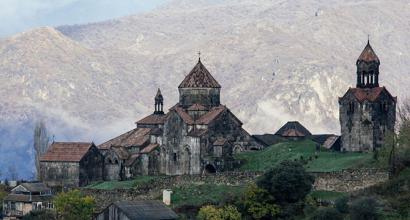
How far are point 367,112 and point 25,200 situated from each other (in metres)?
33.0

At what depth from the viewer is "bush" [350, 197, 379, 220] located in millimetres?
97812

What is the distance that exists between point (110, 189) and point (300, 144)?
18011 millimetres

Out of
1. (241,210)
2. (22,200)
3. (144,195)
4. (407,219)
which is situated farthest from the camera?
(22,200)

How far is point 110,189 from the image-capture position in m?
132

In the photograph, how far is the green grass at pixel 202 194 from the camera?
117 metres

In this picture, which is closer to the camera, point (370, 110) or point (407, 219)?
point (407, 219)

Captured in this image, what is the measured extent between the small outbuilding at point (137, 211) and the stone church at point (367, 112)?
21.0 metres

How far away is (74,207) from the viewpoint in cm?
12250

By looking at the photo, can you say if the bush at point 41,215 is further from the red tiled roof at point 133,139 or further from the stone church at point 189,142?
the red tiled roof at point 133,139

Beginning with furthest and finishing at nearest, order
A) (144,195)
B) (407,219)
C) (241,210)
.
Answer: (144,195), (241,210), (407,219)

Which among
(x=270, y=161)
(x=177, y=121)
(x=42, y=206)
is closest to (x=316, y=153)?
(x=270, y=161)

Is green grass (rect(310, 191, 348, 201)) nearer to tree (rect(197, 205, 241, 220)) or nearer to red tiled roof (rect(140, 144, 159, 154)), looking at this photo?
tree (rect(197, 205, 241, 220))

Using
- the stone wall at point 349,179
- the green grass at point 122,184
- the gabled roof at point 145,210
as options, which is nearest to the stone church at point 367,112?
the stone wall at point 349,179

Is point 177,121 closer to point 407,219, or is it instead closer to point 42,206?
point 42,206
